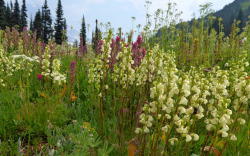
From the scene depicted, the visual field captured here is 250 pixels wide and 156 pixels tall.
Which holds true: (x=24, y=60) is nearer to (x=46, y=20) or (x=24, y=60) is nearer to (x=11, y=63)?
(x=11, y=63)

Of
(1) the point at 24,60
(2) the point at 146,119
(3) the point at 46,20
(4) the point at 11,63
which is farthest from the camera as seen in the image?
(3) the point at 46,20

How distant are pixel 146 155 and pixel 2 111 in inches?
82.4

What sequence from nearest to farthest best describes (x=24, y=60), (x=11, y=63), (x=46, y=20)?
(x=11, y=63) < (x=24, y=60) < (x=46, y=20)

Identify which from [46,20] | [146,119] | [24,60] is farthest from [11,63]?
[46,20]

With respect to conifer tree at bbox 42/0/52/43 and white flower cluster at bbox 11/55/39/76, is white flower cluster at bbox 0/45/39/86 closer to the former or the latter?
white flower cluster at bbox 11/55/39/76

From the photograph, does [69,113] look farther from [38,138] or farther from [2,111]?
[2,111]

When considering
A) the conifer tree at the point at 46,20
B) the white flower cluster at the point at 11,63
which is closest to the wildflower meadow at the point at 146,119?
the white flower cluster at the point at 11,63

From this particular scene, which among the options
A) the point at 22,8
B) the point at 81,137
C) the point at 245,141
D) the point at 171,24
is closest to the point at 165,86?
the point at 81,137

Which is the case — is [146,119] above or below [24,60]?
below

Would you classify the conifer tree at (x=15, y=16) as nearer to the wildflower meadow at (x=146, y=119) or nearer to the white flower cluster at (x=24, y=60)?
the white flower cluster at (x=24, y=60)

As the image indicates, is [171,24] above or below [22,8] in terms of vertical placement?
below

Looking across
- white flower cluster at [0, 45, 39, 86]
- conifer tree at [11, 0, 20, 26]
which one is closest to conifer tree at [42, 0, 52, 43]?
conifer tree at [11, 0, 20, 26]

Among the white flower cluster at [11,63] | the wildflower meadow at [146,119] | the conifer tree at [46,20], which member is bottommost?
the wildflower meadow at [146,119]

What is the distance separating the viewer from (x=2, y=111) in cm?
257
